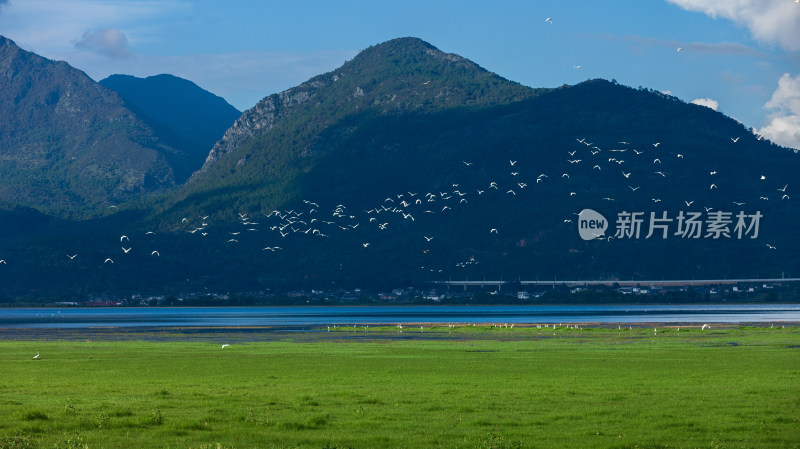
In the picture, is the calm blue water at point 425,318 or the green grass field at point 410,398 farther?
the calm blue water at point 425,318

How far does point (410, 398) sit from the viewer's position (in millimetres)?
31922

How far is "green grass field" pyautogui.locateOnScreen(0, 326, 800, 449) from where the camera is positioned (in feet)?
80.9

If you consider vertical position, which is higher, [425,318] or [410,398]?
[410,398]

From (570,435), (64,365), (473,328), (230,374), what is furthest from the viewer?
(473,328)

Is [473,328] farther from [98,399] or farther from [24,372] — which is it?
[98,399]

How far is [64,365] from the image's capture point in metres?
47.8

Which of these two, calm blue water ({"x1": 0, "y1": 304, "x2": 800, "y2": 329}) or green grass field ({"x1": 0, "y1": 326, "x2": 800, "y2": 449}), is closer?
green grass field ({"x1": 0, "y1": 326, "x2": 800, "y2": 449})

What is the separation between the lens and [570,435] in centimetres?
2481

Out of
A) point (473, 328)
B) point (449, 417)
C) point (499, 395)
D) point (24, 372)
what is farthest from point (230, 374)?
point (473, 328)

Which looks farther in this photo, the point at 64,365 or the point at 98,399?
the point at 64,365

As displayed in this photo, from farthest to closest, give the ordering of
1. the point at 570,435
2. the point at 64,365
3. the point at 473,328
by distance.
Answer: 1. the point at 473,328
2. the point at 64,365
3. the point at 570,435

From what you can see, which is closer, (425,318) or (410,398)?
(410,398)

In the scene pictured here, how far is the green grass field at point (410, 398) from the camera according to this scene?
971 inches

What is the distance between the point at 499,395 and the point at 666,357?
18629mm
